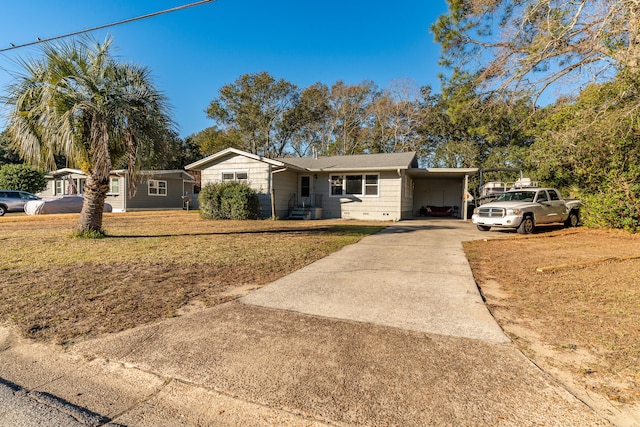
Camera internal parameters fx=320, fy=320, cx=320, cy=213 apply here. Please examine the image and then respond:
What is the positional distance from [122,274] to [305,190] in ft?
45.5

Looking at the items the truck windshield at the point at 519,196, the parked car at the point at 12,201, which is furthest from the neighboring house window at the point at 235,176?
the parked car at the point at 12,201

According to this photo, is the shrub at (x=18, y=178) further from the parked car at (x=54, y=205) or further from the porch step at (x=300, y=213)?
the porch step at (x=300, y=213)

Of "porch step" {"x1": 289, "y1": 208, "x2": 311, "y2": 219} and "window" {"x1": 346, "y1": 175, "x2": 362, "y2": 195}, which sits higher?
"window" {"x1": 346, "y1": 175, "x2": 362, "y2": 195}

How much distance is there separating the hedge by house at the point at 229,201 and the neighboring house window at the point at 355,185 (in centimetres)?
457

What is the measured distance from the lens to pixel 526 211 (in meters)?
10.8

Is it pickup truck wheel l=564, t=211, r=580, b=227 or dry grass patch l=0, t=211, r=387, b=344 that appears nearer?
dry grass patch l=0, t=211, r=387, b=344

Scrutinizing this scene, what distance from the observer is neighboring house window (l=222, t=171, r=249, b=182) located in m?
16.6

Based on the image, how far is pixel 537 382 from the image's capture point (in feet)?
7.26

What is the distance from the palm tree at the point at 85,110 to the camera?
24.7 feet

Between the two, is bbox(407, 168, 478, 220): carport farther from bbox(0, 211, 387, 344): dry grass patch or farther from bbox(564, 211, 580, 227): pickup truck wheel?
bbox(0, 211, 387, 344): dry grass patch

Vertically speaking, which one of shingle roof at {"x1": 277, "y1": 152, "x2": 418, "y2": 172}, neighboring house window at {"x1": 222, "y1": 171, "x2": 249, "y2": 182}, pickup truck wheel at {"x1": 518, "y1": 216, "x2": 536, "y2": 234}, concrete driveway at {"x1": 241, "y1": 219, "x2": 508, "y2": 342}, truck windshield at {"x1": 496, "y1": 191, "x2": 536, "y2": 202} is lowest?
concrete driveway at {"x1": 241, "y1": 219, "x2": 508, "y2": 342}

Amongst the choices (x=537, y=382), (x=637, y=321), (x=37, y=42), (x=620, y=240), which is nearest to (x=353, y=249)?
(x=637, y=321)

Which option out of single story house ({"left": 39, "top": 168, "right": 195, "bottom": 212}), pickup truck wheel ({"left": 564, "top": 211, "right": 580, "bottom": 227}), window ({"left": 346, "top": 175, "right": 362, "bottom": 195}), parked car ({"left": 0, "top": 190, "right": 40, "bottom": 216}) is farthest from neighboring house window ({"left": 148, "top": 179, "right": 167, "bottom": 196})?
pickup truck wheel ({"left": 564, "top": 211, "right": 580, "bottom": 227})

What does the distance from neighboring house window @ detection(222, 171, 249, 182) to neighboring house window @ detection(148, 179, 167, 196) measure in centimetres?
988
